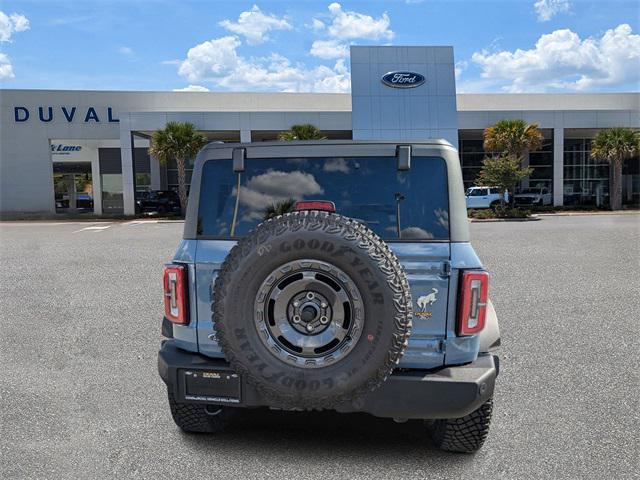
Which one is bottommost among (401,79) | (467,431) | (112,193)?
(467,431)

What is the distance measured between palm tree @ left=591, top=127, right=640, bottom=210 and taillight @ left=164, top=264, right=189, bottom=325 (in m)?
35.7

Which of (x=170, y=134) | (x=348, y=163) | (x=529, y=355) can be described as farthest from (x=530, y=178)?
(x=348, y=163)

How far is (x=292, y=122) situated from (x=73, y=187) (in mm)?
22618

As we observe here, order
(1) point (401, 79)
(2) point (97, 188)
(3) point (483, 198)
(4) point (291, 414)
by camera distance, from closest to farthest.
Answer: (4) point (291, 414) < (1) point (401, 79) < (3) point (483, 198) < (2) point (97, 188)

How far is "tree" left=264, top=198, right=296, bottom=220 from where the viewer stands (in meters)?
3.17

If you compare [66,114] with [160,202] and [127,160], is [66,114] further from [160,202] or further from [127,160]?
[160,202]

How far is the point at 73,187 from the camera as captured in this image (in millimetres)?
44219

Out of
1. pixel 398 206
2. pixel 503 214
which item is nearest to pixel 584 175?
pixel 503 214

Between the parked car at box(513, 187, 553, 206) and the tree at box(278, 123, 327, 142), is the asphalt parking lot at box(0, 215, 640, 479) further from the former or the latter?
the parked car at box(513, 187, 553, 206)

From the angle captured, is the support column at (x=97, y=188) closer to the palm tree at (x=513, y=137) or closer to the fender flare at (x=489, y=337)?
the palm tree at (x=513, y=137)

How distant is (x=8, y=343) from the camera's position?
232 inches

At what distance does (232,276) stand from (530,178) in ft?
139

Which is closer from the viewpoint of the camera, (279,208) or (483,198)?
(279,208)

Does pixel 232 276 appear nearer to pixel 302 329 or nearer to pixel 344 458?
pixel 302 329
